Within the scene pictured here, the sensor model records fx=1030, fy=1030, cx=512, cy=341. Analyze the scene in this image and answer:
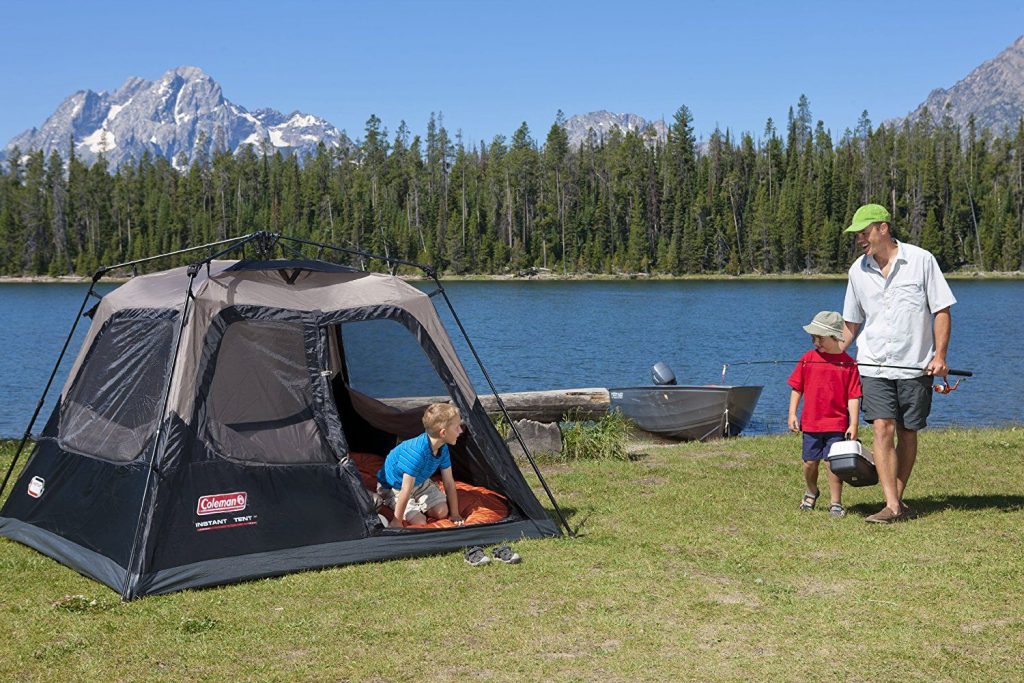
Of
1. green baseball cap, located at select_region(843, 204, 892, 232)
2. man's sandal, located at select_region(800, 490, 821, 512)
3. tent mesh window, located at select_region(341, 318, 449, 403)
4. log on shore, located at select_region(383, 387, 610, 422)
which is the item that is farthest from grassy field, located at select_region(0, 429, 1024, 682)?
log on shore, located at select_region(383, 387, 610, 422)

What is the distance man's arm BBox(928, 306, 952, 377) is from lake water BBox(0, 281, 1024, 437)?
13.2 meters

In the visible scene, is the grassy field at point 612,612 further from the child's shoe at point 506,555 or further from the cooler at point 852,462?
the cooler at point 852,462

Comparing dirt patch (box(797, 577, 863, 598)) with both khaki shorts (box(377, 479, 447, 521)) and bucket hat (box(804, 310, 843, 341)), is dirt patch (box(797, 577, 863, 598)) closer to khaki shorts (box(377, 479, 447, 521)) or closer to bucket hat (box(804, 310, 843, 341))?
bucket hat (box(804, 310, 843, 341))

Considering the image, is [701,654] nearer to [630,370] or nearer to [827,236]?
[630,370]

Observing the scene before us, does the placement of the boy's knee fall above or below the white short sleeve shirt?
below

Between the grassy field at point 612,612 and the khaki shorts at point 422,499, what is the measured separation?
1.79ft

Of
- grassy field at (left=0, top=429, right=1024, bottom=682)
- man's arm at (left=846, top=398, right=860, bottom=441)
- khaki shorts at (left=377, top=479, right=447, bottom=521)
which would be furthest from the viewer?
man's arm at (left=846, top=398, right=860, bottom=441)

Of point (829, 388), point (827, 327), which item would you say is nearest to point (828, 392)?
point (829, 388)

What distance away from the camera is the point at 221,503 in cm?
718

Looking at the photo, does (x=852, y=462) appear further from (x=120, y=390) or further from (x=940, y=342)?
(x=120, y=390)

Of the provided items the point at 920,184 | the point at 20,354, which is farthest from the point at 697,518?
the point at 920,184

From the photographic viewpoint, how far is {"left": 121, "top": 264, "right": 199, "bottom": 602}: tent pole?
666 cm

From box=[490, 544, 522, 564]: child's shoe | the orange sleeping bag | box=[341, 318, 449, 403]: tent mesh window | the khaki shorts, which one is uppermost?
box=[341, 318, 449, 403]: tent mesh window

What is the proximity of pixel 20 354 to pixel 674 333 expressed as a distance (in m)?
28.5
